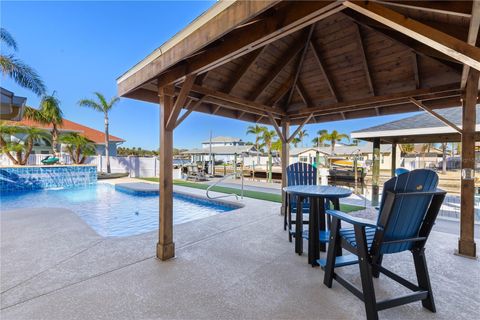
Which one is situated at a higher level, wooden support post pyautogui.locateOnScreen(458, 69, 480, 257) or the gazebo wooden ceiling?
the gazebo wooden ceiling

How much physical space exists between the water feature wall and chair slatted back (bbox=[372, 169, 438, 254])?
14.0 metres

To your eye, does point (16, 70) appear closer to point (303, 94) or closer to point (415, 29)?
point (303, 94)

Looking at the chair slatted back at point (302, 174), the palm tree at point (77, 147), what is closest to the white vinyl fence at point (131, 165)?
the palm tree at point (77, 147)

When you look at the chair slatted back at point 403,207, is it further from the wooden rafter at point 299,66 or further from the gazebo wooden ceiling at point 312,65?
the wooden rafter at point 299,66

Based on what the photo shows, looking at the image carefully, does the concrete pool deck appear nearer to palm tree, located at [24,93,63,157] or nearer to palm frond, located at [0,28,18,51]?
palm frond, located at [0,28,18,51]

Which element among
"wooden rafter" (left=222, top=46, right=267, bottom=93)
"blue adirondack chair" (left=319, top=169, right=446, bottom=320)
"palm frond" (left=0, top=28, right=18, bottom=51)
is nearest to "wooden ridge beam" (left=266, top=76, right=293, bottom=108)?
"wooden rafter" (left=222, top=46, right=267, bottom=93)

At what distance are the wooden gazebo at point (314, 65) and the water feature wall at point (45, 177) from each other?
453 inches

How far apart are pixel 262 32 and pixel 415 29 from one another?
3.59 feet

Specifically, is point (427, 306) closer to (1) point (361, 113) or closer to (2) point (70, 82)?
(1) point (361, 113)

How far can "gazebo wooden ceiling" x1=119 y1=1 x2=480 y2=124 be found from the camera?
198cm

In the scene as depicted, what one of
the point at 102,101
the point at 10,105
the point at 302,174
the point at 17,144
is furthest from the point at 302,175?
the point at 17,144

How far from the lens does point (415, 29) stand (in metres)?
1.51

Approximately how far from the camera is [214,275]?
2.62 meters

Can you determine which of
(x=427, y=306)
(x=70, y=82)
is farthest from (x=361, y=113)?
(x=70, y=82)
